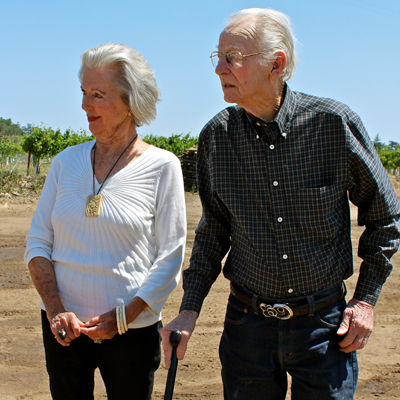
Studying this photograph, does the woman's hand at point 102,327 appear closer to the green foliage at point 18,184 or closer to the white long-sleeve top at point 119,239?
the white long-sleeve top at point 119,239

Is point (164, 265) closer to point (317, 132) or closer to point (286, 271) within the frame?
point (286, 271)

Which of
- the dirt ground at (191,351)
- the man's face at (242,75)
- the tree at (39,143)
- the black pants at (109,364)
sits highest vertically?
the tree at (39,143)

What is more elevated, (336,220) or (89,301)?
(336,220)

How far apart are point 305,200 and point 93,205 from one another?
3.14 ft

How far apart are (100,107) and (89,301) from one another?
0.89 metres

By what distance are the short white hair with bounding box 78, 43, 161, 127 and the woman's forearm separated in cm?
83

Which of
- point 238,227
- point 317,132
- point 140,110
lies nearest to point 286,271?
point 238,227

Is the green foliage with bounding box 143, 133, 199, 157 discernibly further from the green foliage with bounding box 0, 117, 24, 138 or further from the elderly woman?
the green foliage with bounding box 0, 117, 24, 138

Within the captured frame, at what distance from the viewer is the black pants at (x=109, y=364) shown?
2.06 metres

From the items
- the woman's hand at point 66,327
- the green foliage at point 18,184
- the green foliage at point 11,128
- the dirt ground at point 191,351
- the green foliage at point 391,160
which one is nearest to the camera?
the woman's hand at point 66,327

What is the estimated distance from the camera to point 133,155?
2271mm

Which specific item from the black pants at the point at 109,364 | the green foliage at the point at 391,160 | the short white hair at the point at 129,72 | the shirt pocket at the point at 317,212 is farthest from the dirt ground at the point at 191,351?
the green foliage at the point at 391,160

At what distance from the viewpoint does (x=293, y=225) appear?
1788 mm

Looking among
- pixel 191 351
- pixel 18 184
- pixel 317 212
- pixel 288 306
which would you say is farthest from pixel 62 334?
pixel 18 184
